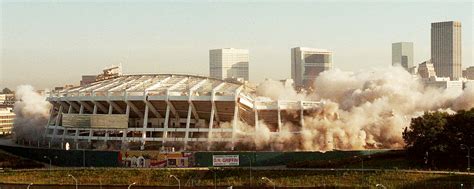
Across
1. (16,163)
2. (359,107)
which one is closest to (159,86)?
(16,163)

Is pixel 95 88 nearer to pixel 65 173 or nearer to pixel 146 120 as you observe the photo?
pixel 146 120

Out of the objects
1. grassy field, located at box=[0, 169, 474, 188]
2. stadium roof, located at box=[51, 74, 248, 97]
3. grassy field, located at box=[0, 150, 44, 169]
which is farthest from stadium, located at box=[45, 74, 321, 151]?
grassy field, located at box=[0, 169, 474, 188]

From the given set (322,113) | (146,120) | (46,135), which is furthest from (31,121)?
(322,113)

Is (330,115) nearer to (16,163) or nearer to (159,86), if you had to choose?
(159,86)

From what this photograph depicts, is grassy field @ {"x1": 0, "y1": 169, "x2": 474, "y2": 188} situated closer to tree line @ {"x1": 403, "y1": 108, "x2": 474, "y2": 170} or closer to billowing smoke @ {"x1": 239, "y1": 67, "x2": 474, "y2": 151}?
tree line @ {"x1": 403, "y1": 108, "x2": 474, "y2": 170}

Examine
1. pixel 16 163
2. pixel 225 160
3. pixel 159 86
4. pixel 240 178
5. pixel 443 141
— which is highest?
pixel 159 86

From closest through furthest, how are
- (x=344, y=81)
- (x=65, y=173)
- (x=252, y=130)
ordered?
(x=65, y=173) → (x=252, y=130) → (x=344, y=81)

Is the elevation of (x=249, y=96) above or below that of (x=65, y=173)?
above
